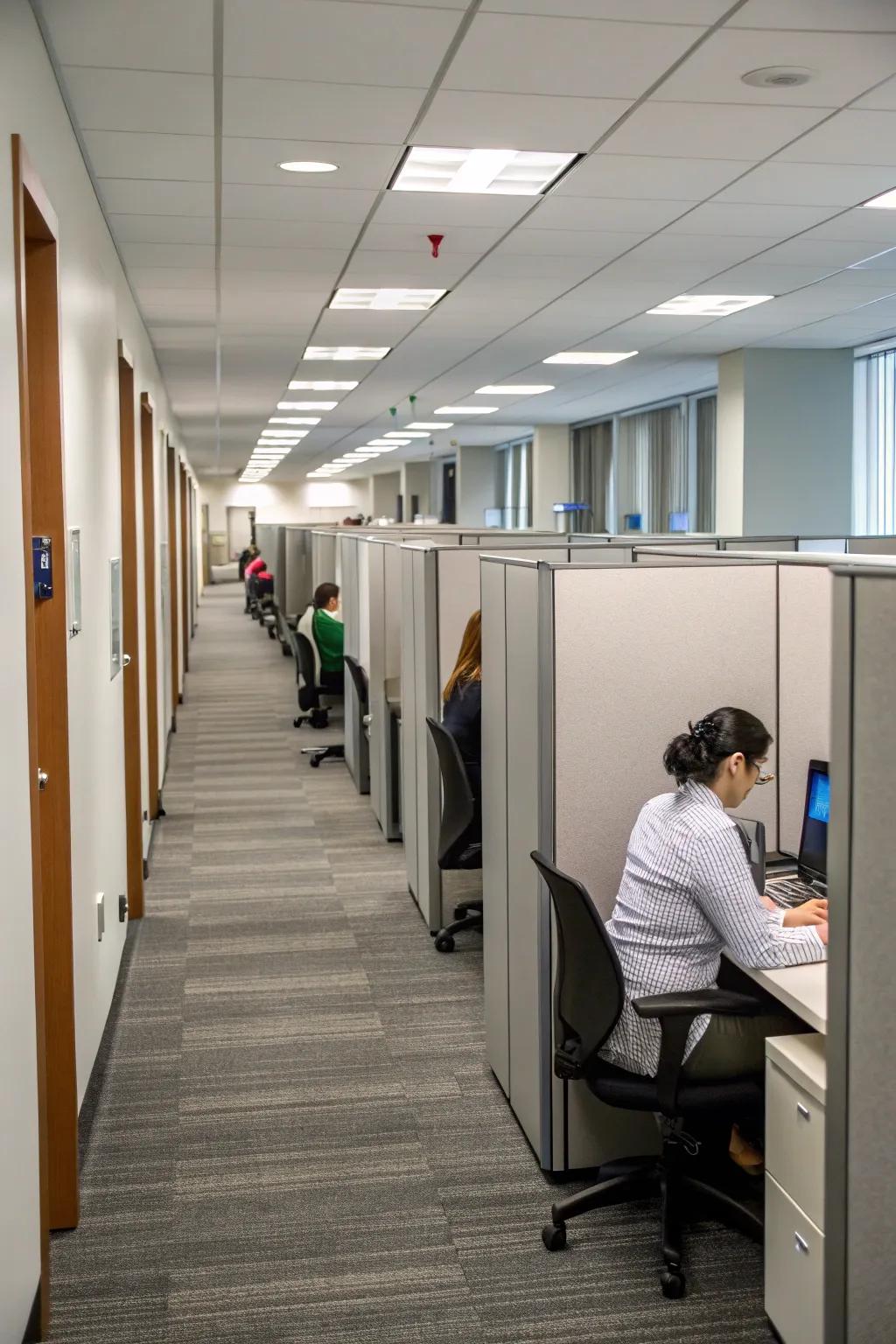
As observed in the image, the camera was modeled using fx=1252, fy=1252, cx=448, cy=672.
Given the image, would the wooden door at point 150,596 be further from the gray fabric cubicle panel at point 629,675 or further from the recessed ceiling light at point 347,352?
the gray fabric cubicle panel at point 629,675

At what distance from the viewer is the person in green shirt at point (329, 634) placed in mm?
7355

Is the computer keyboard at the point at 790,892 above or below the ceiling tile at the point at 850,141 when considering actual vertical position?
below

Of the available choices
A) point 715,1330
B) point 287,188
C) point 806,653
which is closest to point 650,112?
point 287,188

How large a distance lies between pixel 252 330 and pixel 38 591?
436cm

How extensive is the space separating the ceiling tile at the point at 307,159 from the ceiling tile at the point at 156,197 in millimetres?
176

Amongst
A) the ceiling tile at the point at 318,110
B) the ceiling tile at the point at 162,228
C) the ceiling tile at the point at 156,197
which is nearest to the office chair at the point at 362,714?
the ceiling tile at the point at 162,228

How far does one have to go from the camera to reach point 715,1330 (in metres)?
2.06

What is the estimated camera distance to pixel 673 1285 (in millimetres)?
2145

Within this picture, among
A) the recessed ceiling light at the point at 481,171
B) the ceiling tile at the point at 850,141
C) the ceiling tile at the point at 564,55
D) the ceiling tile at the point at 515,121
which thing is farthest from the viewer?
the recessed ceiling light at the point at 481,171

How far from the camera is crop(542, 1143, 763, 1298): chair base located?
222 centimetres

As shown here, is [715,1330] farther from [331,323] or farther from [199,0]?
[331,323]

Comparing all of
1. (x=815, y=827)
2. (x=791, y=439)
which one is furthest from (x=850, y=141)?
(x=791, y=439)

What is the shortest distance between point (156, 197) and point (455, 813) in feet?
6.79

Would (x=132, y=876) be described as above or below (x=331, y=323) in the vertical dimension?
below
